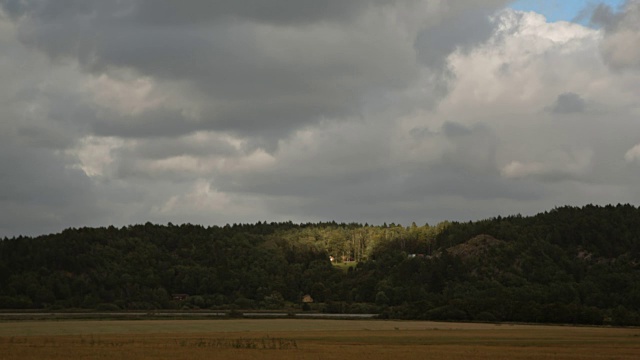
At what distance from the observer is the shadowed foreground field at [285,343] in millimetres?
79562

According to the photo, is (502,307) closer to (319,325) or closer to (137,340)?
(319,325)

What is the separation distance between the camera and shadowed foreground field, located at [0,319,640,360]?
7956 cm

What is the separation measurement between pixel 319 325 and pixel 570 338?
1936 inches

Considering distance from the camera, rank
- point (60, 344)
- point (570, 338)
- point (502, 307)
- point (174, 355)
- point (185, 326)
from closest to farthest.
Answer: point (174, 355) < point (60, 344) < point (570, 338) < point (185, 326) < point (502, 307)

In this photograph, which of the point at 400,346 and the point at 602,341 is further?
the point at 602,341

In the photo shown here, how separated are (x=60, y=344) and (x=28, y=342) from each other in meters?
4.57

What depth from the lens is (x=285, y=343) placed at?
96.6 meters

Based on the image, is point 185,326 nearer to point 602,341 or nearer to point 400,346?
point 400,346

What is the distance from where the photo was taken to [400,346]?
93.1 m

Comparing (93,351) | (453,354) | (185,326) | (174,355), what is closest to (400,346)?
(453,354)

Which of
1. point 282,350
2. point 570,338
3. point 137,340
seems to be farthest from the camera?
point 570,338

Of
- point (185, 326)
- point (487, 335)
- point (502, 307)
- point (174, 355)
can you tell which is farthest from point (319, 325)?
Result: point (174, 355)

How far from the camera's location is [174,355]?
256 ft

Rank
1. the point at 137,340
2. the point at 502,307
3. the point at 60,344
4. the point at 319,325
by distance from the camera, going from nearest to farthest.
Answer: the point at 60,344
the point at 137,340
the point at 319,325
the point at 502,307
